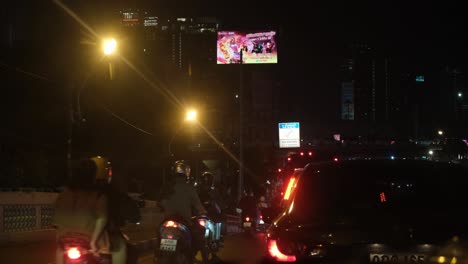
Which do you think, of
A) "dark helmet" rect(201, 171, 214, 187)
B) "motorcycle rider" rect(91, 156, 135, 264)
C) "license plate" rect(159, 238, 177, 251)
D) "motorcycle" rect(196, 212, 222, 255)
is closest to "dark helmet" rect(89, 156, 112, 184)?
"motorcycle rider" rect(91, 156, 135, 264)

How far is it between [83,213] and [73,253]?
0.43 m

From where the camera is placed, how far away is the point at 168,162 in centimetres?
4803

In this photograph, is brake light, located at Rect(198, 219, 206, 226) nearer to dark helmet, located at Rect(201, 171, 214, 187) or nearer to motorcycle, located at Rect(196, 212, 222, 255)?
motorcycle, located at Rect(196, 212, 222, 255)

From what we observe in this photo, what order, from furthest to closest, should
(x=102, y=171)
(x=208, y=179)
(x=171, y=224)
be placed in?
(x=208, y=179)
(x=171, y=224)
(x=102, y=171)

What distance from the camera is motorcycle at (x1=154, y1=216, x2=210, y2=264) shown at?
977 centimetres

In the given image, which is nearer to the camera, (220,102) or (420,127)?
(420,127)

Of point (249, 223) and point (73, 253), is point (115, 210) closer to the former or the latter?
point (73, 253)

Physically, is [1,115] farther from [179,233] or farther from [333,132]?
[333,132]

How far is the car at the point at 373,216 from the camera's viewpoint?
14.4ft

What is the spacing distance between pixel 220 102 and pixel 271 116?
8.99 m

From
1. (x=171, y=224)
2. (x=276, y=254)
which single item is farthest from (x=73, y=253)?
(x=171, y=224)

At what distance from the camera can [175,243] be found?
32.1 feet

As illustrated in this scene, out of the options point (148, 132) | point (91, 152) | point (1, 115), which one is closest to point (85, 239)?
point (1, 115)

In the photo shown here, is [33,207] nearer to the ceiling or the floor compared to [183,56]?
nearer to the floor
